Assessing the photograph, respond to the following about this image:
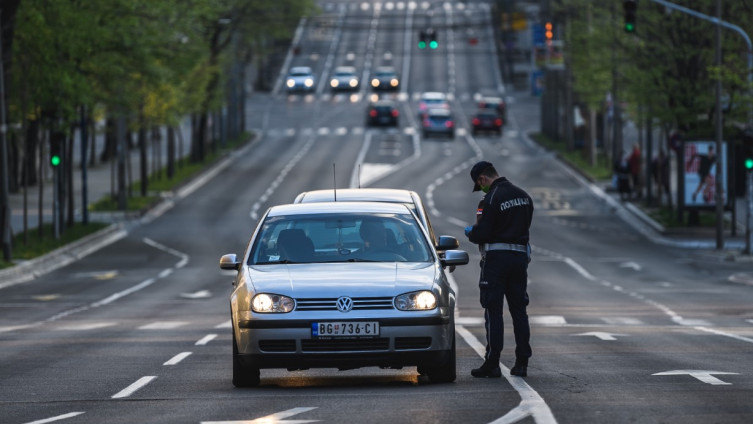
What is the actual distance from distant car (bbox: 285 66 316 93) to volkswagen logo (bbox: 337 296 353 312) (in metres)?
101

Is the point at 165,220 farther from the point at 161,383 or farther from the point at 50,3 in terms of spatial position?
the point at 161,383

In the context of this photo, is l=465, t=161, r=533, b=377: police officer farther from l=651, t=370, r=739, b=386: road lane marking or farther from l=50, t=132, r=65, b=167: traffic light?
l=50, t=132, r=65, b=167: traffic light

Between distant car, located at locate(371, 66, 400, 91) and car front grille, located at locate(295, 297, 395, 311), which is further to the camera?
distant car, located at locate(371, 66, 400, 91)

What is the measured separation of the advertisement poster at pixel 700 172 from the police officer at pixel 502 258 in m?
33.9

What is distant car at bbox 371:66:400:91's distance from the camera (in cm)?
11206

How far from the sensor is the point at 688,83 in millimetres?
47031

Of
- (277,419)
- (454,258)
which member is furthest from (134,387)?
(277,419)

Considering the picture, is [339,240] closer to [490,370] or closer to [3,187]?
[490,370]

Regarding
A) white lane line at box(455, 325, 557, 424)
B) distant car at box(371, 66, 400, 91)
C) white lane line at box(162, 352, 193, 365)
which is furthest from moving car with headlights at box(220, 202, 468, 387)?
distant car at box(371, 66, 400, 91)

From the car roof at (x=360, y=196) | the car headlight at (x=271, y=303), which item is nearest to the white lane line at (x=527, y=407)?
the car headlight at (x=271, y=303)

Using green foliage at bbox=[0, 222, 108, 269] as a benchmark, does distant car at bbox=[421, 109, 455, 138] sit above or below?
above

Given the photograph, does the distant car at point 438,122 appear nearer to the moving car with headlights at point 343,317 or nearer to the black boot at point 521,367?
the black boot at point 521,367

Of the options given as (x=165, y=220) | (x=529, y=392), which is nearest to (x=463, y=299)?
(x=529, y=392)

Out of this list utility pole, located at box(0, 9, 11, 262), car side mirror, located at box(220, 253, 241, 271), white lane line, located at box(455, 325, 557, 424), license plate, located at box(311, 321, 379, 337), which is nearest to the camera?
white lane line, located at box(455, 325, 557, 424)
